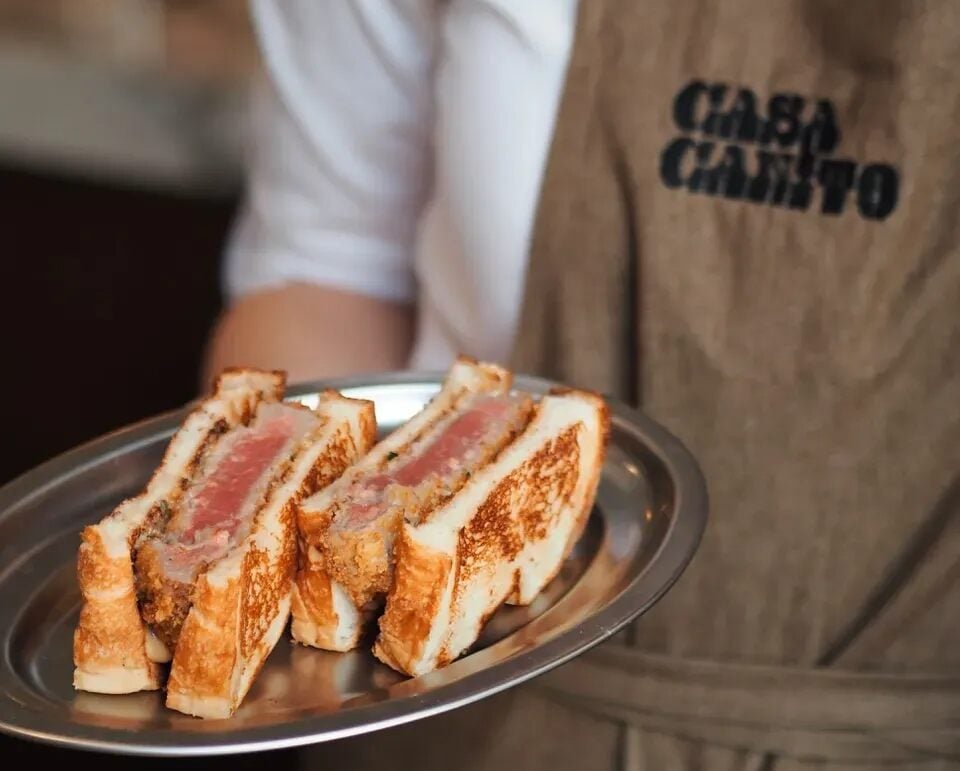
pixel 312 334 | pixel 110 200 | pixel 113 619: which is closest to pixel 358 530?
pixel 113 619

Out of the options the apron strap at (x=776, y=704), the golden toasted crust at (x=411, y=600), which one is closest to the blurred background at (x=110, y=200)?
the apron strap at (x=776, y=704)

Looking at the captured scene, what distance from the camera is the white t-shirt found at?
1.09 metres

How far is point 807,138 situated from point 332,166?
0.59 metres

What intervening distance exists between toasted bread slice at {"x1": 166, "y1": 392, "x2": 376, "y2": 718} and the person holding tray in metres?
0.31

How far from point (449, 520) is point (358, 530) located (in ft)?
0.21

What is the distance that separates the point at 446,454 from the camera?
0.93 meters

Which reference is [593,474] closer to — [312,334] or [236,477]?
[236,477]

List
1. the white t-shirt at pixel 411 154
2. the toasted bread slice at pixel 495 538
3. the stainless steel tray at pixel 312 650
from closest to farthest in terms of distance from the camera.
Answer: the stainless steel tray at pixel 312 650
the toasted bread slice at pixel 495 538
the white t-shirt at pixel 411 154

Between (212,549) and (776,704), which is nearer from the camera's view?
(212,549)

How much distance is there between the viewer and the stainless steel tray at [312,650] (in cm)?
69

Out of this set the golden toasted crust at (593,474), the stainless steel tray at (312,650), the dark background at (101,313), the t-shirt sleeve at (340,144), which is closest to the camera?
the stainless steel tray at (312,650)

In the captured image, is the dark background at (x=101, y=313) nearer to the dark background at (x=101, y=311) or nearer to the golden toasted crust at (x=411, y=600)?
the dark background at (x=101, y=311)

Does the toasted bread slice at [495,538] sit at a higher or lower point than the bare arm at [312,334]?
lower

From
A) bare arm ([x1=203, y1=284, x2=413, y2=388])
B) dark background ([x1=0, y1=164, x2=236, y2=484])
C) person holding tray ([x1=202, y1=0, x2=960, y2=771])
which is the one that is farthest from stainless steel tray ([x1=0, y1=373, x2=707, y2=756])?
dark background ([x1=0, y1=164, x2=236, y2=484])
